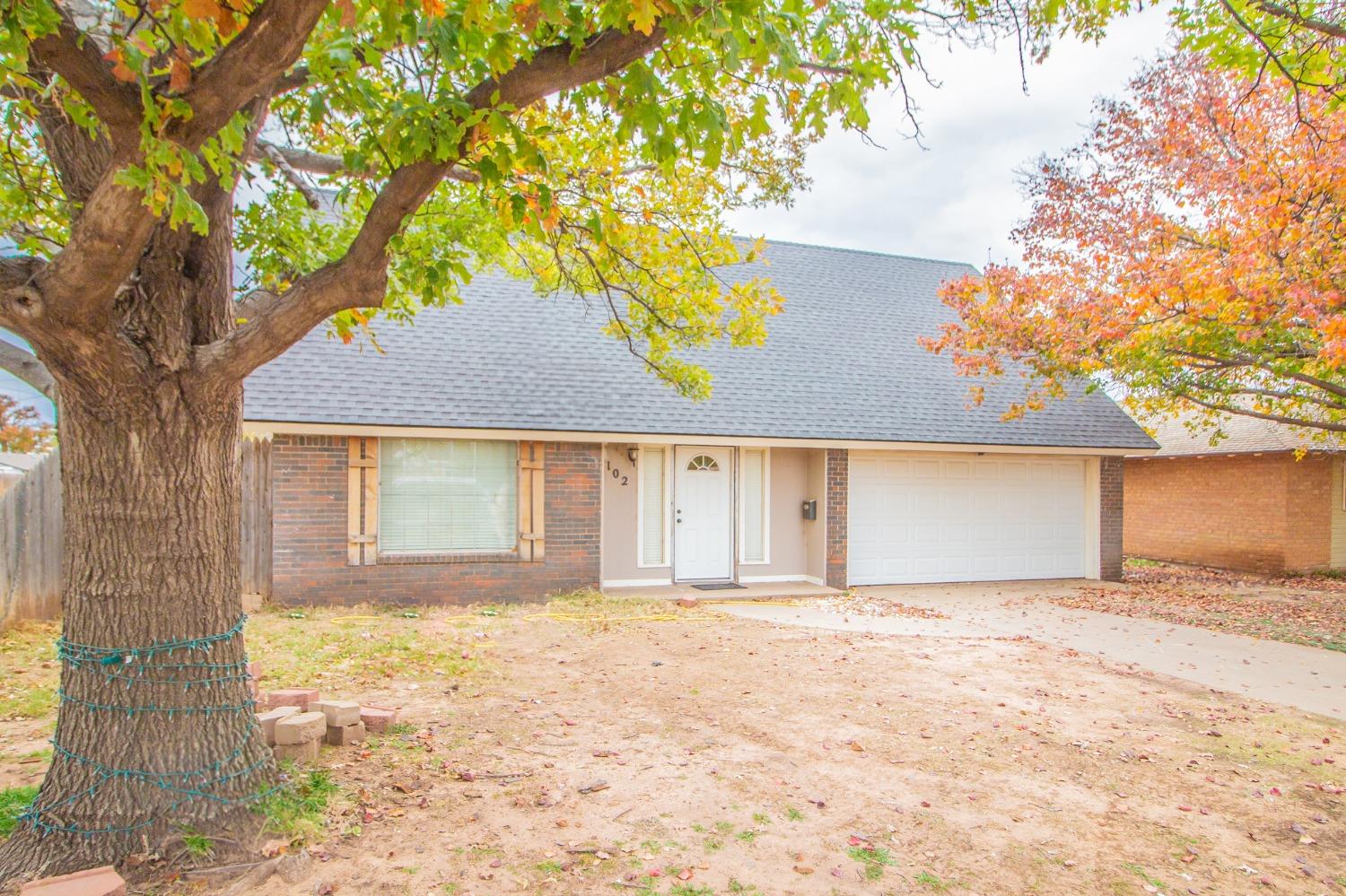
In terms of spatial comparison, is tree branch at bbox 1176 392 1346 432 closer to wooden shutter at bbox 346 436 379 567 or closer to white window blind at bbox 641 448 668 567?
white window blind at bbox 641 448 668 567

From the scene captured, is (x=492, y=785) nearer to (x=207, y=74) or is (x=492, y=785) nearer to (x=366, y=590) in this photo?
(x=207, y=74)

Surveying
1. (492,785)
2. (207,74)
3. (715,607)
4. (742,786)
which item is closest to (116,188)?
(207,74)

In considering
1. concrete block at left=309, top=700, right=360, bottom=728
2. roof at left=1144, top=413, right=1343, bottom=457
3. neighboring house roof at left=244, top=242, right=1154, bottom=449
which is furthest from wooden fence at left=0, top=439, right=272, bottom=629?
roof at left=1144, top=413, right=1343, bottom=457

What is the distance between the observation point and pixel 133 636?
3.76 meters

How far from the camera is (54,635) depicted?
8531mm

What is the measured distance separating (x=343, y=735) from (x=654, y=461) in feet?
26.0

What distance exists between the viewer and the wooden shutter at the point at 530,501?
11.3m

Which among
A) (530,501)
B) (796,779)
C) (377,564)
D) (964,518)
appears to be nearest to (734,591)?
(530,501)

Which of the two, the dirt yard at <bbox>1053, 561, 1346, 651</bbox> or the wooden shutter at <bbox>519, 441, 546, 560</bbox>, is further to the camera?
the wooden shutter at <bbox>519, 441, 546, 560</bbox>

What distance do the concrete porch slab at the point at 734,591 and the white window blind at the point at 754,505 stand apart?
522 millimetres

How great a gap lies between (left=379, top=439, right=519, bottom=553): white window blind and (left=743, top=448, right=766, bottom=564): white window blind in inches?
145

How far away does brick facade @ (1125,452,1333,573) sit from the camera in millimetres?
16906

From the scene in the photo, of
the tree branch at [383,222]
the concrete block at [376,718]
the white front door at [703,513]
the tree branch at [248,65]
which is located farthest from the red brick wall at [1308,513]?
the tree branch at [248,65]

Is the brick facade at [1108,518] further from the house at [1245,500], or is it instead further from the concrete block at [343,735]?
the concrete block at [343,735]
